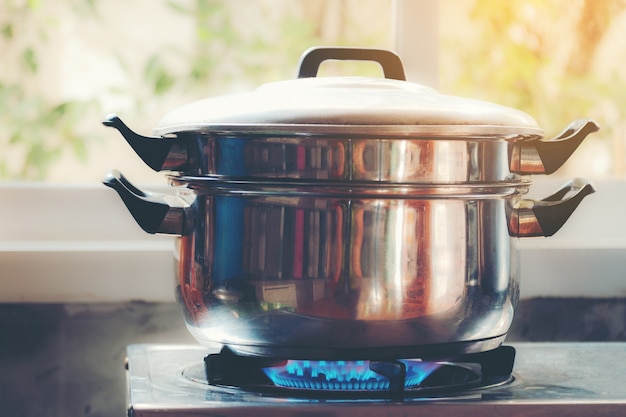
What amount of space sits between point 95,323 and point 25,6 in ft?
1.69

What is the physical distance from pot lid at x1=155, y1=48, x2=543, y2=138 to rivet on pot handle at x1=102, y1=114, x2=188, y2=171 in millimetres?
15

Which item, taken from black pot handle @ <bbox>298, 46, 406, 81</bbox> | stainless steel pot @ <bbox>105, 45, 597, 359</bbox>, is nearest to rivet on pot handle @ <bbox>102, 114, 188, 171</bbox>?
stainless steel pot @ <bbox>105, 45, 597, 359</bbox>

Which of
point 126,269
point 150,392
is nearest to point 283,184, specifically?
point 150,392

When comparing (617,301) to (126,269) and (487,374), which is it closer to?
(487,374)

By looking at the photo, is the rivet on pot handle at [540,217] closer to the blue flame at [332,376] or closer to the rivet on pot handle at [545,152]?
the rivet on pot handle at [545,152]

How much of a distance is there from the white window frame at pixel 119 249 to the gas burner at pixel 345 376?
343 mm

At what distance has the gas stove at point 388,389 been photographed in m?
0.74

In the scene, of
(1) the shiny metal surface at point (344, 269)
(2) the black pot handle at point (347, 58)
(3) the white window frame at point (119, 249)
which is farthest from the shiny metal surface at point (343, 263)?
(3) the white window frame at point (119, 249)

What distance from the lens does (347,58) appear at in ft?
3.00

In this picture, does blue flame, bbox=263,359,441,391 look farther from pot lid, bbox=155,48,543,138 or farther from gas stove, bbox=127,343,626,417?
pot lid, bbox=155,48,543,138

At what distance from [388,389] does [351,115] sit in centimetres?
25

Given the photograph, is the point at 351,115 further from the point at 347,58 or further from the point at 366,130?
the point at 347,58

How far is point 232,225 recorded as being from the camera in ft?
2.63

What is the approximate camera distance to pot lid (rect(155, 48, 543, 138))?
2.48ft
